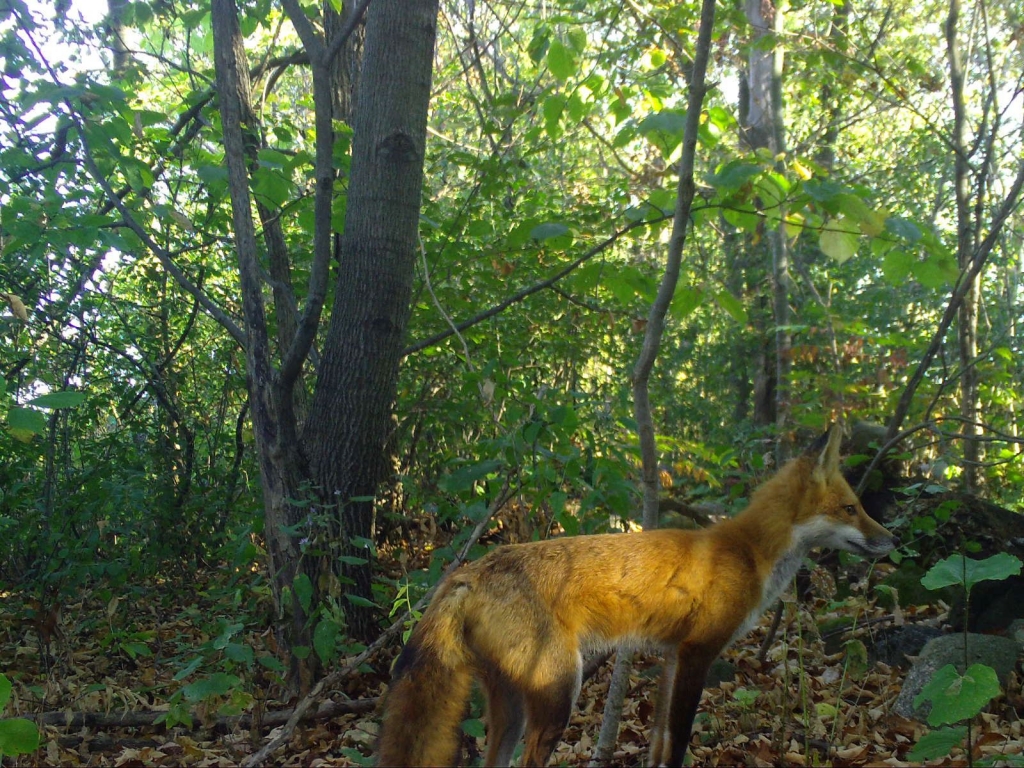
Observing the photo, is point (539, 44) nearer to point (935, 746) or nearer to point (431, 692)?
point (431, 692)

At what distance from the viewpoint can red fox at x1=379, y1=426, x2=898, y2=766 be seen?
376 cm

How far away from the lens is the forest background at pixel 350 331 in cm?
535

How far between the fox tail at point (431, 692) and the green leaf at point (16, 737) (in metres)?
1.65

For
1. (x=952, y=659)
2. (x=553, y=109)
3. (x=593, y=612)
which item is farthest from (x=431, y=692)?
(x=553, y=109)

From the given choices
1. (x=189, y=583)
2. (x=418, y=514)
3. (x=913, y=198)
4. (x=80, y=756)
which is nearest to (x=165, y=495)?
(x=189, y=583)

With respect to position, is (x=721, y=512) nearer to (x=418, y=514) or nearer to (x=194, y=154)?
(x=418, y=514)

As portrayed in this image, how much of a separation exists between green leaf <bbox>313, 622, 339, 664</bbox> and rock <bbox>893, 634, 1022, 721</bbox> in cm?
348

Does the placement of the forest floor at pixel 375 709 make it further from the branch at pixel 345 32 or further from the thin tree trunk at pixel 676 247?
the branch at pixel 345 32

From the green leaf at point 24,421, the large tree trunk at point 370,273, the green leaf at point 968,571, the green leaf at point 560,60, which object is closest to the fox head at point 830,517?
the green leaf at point 968,571

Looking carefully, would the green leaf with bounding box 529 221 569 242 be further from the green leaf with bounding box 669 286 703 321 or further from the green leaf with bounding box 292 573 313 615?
the green leaf with bounding box 292 573 313 615

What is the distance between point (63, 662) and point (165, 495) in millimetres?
1857

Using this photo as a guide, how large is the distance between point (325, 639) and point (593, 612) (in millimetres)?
1717

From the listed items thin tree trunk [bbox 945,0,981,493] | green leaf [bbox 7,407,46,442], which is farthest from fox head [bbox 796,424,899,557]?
green leaf [bbox 7,407,46,442]

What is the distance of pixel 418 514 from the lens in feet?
27.0
